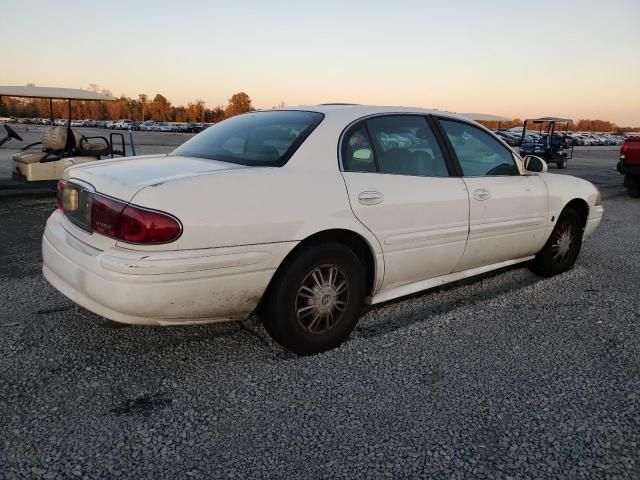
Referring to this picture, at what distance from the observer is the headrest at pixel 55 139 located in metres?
9.16

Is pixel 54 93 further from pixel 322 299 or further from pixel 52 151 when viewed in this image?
pixel 322 299

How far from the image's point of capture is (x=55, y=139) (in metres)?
9.18

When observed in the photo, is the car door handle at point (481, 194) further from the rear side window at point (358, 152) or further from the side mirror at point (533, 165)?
the rear side window at point (358, 152)

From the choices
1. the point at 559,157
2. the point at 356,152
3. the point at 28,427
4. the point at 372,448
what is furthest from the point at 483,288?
the point at 559,157

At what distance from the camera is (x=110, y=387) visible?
261 centimetres

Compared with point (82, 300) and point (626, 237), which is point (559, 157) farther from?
point (82, 300)

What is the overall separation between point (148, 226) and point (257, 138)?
1.14 m

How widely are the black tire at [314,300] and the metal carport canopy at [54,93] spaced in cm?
838

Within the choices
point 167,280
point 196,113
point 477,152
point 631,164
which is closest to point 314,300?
point 167,280

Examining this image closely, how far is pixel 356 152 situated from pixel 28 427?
2.25 metres

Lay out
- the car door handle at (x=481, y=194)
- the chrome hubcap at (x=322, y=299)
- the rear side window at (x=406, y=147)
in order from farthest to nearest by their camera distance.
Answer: the car door handle at (x=481, y=194) < the rear side window at (x=406, y=147) < the chrome hubcap at (x=322, y=299)

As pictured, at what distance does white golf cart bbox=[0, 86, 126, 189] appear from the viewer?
8758mm

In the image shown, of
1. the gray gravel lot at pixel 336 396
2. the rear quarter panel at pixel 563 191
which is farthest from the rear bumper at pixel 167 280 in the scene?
the rear quarter panel at pixel 563 191

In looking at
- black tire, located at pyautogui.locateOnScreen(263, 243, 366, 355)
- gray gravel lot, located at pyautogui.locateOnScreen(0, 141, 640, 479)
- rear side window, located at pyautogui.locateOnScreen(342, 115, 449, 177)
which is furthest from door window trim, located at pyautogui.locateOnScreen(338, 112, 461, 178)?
gray gravel lot, located at pyautogui.locateOnScreen(0, 141, 640, 479)
